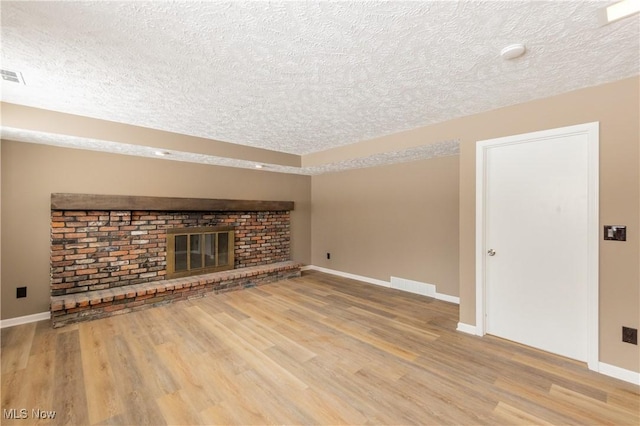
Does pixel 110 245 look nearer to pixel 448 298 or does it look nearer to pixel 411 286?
pixel 411 286

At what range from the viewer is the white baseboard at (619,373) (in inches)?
82.7

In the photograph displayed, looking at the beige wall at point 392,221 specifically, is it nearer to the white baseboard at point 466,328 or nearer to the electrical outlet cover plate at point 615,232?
the white baseboard at point 466,328

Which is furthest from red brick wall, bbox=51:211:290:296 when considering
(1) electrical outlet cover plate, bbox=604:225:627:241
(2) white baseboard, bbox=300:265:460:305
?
(1) electrical outlet cover plate, bbox=604:225:627:241

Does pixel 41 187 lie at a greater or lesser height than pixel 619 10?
lesser

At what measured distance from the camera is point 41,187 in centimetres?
338

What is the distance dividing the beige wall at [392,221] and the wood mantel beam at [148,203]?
4.44 feet

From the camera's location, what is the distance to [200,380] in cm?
216

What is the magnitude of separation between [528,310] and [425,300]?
4.84 feet

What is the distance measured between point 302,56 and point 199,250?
12.6ft

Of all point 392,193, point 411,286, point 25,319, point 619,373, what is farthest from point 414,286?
point 25,319

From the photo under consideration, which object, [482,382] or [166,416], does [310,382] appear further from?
[482,382]

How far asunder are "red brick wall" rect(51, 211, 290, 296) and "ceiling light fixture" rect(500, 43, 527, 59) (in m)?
4.45

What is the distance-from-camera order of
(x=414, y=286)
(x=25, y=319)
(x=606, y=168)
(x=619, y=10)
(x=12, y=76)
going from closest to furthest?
(x=619, y=10) < (x=12, y=76) < (x=606, y=168) < (x=25, y=319) < (x=414, y=286)

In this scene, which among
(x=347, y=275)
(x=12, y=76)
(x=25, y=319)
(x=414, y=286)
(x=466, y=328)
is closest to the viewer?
(x=12, y=76)
